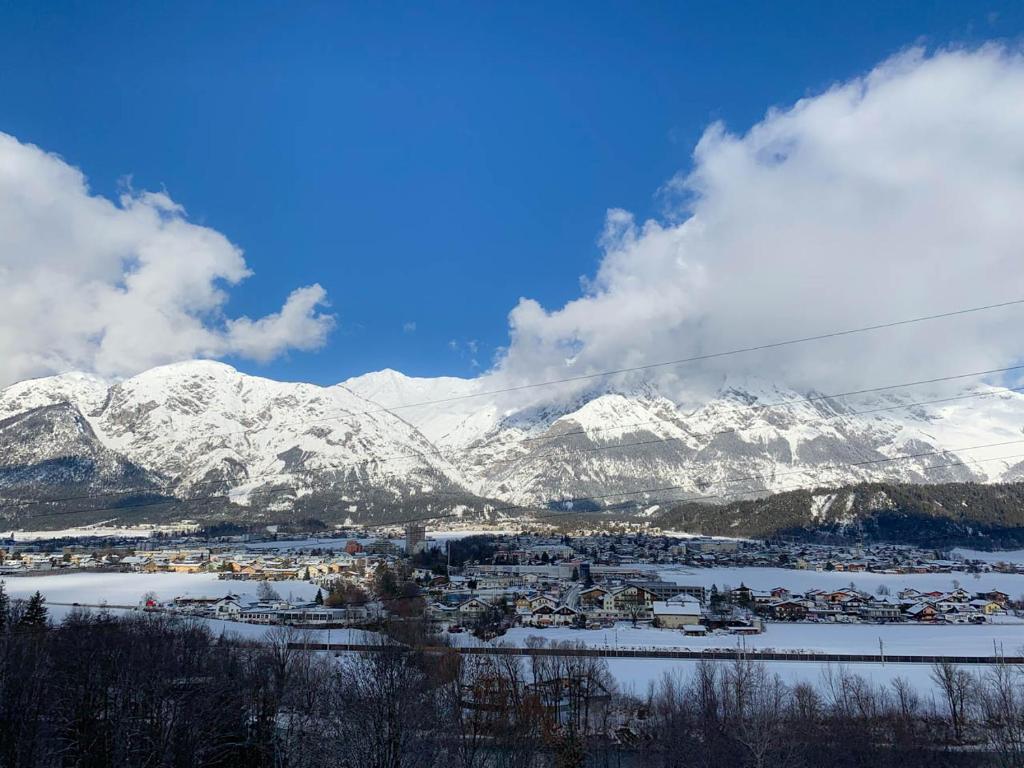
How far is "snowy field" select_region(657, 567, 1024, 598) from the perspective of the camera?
7512 cm

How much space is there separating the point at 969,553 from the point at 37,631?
129 metres

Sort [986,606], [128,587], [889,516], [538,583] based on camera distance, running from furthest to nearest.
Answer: [889,516], [538,583], [128,587], [986,606]

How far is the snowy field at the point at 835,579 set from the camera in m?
75.1

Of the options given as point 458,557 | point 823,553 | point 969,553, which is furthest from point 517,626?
point 969,553

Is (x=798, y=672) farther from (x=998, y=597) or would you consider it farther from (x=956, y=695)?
(x=998, y=597)

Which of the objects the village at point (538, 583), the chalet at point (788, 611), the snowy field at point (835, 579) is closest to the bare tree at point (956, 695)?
the village at point (538, 583)

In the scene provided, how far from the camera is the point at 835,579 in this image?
81.8 m

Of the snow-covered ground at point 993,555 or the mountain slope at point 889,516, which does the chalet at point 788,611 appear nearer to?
the snow-covered ground at point 993,555

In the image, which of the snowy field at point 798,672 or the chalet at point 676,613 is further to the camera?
the chalet at point 676,613

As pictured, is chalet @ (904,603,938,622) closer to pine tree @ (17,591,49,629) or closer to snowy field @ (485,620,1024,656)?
snowy field @ (485,620,1024,656)

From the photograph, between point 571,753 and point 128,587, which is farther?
point 128,587

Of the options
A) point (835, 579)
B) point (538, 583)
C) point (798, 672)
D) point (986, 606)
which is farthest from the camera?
point (835, 579)

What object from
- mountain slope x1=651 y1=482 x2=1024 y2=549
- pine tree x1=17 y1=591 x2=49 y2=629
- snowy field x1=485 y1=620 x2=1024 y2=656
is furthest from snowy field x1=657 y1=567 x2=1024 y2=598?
pine tree x1=17 y1=591 x2=49 y2=629

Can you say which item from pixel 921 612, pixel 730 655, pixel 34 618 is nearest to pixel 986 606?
pixel 921 612
